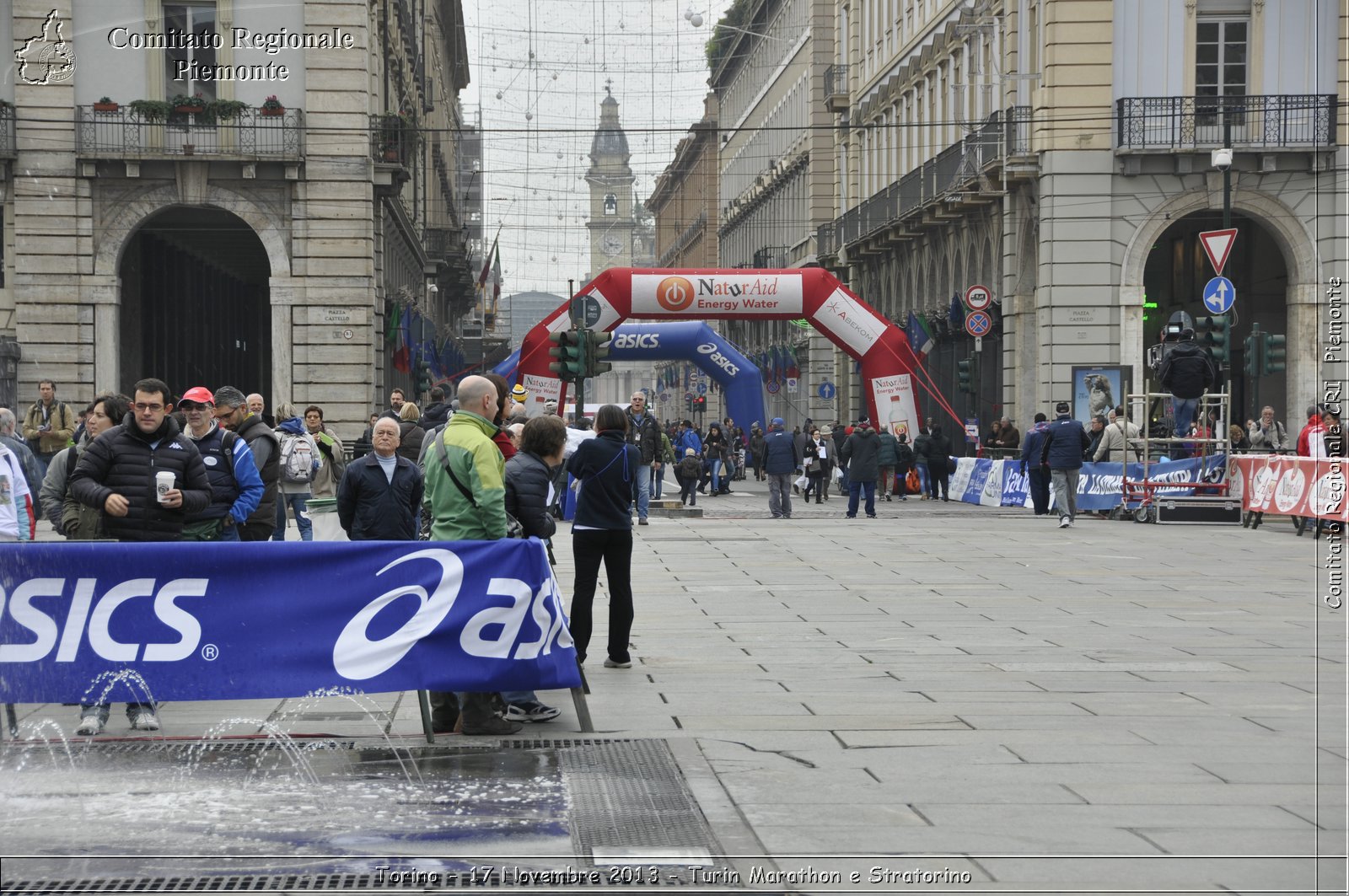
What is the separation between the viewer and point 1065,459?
24641mm

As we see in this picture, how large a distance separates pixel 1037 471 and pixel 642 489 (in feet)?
20.1

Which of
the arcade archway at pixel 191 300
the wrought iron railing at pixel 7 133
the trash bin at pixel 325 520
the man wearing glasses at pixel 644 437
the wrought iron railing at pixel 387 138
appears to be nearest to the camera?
the trash bin at pixel 325 520

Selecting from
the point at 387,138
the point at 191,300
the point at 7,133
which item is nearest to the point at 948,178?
the point at 387,138

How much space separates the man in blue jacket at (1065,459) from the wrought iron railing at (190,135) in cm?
1507

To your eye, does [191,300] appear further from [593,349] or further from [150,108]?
[593,349]

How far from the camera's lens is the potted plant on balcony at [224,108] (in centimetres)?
3173

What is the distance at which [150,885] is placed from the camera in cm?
586

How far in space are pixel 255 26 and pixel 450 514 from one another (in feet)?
82.6

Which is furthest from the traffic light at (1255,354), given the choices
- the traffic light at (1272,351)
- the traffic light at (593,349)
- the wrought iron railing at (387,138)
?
the wrought iron railing at (387,138)

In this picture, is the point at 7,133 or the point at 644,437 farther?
the point at 7,133

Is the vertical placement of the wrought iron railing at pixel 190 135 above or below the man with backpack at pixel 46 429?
above

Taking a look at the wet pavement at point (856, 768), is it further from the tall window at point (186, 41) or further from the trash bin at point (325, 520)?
the tall window at point (186, 41)

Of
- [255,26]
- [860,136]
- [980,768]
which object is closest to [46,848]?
[980,768]

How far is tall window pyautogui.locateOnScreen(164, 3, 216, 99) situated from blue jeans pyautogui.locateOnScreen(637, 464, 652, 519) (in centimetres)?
1177
